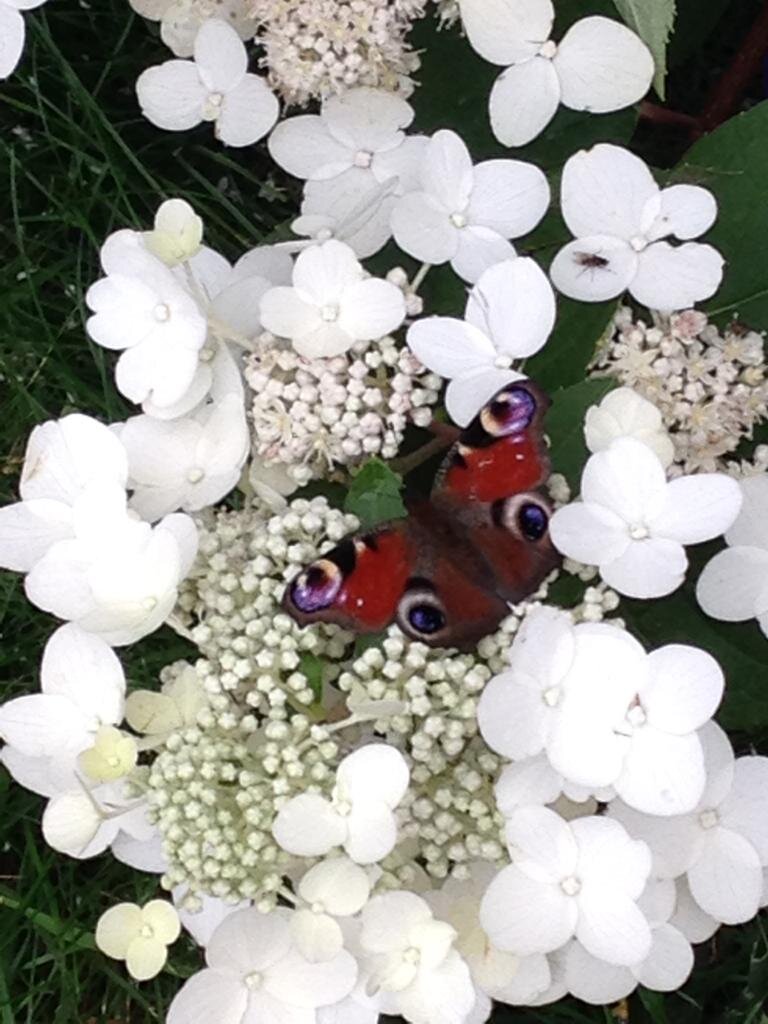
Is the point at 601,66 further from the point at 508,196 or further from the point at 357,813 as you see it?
the point at 357,813

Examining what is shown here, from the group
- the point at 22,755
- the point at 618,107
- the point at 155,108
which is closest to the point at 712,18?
the point at 618,107

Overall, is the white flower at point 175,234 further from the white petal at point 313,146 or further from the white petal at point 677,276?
the white petal at point 677,276

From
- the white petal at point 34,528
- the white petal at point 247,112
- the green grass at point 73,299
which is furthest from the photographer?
the green grass at point 73,299

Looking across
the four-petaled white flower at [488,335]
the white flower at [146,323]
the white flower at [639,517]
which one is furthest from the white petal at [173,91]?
the white flower at [639,517]

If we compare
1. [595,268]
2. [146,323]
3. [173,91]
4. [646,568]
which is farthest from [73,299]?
[646,568]

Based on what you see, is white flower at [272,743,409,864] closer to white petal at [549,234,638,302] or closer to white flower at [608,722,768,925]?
white flower at [608,722,768,925]

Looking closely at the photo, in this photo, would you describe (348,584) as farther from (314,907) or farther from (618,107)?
(618,107)
